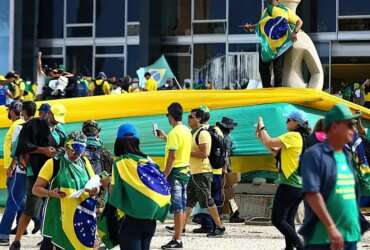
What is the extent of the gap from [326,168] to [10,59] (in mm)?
29160

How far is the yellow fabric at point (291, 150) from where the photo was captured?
9.38 m

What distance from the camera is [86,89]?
841 inches

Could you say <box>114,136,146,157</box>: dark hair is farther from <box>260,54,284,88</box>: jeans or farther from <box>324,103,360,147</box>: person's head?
<box>260,54,284,88</box>: jeans

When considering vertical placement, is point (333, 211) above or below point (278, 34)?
below

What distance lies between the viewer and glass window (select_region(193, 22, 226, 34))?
31938 millimetres

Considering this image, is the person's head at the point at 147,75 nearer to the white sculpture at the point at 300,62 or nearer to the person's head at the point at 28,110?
the white sculpture at the point at 300,62

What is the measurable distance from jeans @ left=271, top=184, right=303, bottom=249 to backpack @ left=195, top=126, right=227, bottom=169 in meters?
3.13

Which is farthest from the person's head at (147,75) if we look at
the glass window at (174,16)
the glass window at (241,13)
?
the glass window at (174,16)

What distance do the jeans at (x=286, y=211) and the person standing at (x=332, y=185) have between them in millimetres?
3339

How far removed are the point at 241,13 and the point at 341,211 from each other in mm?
26341

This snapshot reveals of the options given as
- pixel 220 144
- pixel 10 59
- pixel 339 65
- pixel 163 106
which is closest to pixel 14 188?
pixel 220 144

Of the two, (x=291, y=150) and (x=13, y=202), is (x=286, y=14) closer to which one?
(x=291, y=150)

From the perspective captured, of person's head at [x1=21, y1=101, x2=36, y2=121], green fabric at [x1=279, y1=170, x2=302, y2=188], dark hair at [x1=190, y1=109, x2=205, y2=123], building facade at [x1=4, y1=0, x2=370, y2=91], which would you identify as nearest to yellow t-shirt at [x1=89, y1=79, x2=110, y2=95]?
building facade at [x1=4, y1=0, x2=370, y2=91]

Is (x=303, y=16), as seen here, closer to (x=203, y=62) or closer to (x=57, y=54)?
(x=203, y=62)
